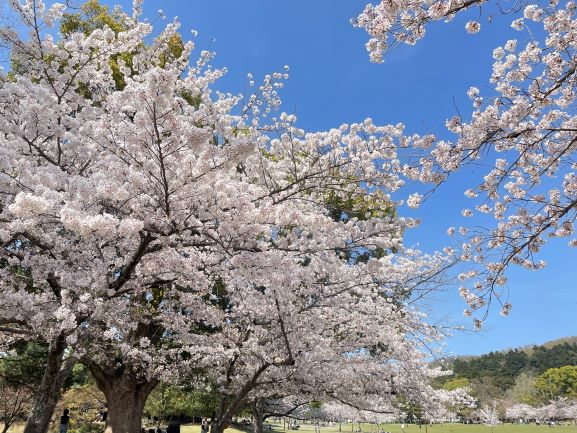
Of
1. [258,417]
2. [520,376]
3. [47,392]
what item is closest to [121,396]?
[47,392]

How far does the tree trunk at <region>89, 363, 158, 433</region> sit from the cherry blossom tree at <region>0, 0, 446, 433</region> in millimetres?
30

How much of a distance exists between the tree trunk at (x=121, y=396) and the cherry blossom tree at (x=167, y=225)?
0.10 ft

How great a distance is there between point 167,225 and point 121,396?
7054 mm

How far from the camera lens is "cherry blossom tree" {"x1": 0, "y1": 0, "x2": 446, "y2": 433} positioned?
16.8 feet

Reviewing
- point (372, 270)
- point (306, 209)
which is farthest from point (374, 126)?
point (372, 270)

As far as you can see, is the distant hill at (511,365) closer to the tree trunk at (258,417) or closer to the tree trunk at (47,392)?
the tree trunk at (258,417)

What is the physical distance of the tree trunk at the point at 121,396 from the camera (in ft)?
33.9

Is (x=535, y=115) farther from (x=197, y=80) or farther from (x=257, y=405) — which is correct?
(x=257, y=405)

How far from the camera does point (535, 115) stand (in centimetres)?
520

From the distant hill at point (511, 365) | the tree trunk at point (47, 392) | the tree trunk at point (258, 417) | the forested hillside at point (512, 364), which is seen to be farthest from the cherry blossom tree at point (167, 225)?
the forested hillside at point (512, 364)

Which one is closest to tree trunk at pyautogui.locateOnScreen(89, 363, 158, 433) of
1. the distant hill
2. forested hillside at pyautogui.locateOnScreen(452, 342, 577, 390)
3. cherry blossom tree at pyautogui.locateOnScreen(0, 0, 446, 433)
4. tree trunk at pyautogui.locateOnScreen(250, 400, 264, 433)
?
cherry blossom tree at pyautogui.locateOnScreen(0, 0, 446, 433)

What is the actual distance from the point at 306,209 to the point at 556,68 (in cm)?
435

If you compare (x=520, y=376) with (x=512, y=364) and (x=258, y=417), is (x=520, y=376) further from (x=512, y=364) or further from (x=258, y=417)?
(x=258, y=417)

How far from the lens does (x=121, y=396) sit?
1045 cm
